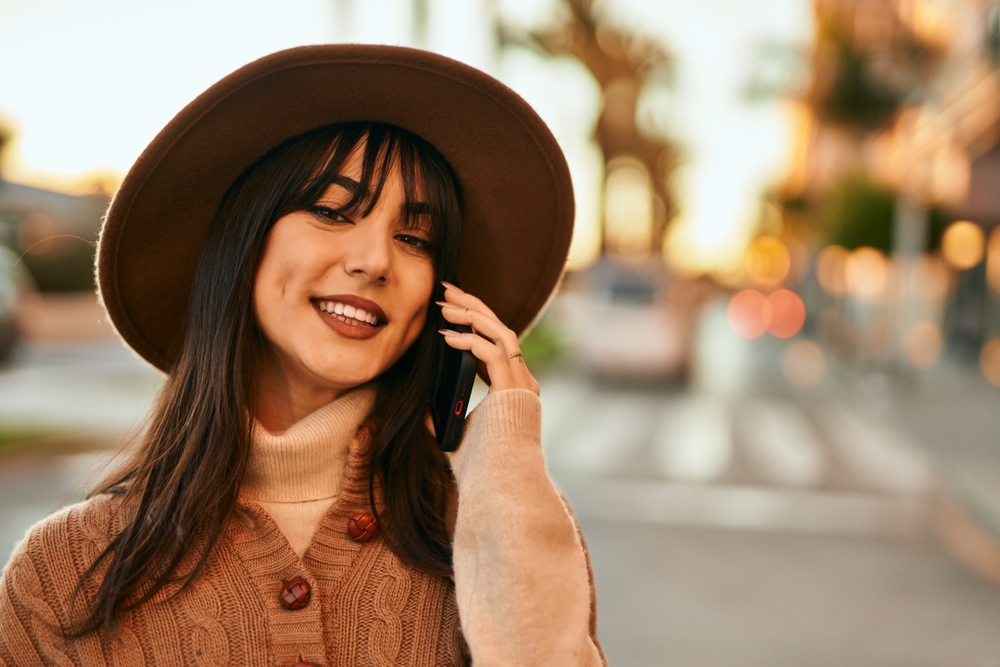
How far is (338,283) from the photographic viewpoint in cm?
163

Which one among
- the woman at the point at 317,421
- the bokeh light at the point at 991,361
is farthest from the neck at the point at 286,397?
the bokeh light at the point at 991,361

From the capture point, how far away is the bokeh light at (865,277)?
29536mm

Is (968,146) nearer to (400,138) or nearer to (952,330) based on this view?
(952,330)

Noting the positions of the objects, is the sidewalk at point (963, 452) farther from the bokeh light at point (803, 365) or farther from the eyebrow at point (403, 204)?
the eyebrow at point (403, 204)

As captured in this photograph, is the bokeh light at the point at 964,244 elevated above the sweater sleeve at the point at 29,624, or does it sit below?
above

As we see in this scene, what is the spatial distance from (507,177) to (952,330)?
2434cm

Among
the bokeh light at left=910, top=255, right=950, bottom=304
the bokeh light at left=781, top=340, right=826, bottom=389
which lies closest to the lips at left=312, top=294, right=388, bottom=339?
the bokeh light at left=781, top=340, right=826, bottom=389

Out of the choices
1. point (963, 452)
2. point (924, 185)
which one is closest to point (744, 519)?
point (963, 452)

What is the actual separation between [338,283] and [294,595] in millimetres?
564

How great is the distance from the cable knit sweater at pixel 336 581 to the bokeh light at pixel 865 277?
28.9m

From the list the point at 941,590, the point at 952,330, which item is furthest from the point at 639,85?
the point at 941,590

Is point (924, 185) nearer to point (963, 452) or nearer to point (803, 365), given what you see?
point (803, 365)

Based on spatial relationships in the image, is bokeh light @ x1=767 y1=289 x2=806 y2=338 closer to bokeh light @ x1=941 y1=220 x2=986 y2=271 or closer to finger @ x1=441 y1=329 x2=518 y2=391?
bokeh light @ x1=941 y1=220 x2=986 y2=271

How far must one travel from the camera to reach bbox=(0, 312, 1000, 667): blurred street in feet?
15.6
